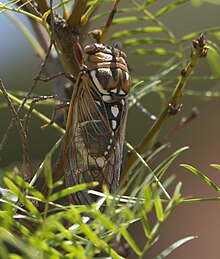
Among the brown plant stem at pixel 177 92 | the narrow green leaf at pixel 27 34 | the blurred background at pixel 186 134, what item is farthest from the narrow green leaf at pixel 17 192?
the blurred background at pixel 186 134

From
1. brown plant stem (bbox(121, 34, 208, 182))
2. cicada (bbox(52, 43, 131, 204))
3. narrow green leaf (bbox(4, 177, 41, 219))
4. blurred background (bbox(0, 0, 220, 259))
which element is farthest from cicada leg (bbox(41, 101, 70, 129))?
blurred background (bbox(0, 0, 220, 259))

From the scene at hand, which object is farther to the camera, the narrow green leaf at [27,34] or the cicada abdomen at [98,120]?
the narrow green leaf at [27,34]

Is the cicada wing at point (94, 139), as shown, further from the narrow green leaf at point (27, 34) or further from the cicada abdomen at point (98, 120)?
the narrow green leaf at point (27, 34)

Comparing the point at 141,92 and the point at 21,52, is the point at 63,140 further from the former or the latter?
the point at 21,52

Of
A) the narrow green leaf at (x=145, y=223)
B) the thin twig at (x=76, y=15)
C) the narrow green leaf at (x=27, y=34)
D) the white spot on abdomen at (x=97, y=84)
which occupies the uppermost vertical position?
the thin twig at (x=76, y=15)

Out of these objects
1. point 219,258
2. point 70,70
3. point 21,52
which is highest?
point 70,70

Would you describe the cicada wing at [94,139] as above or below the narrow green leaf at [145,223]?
below

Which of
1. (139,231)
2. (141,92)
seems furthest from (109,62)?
(139,231)

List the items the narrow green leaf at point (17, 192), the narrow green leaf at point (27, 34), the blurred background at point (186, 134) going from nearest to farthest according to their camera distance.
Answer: the narrow green leaf at point (17, 192) < the narrow green leaf at point (27, 34) < the blurred background at point (186, 134)
